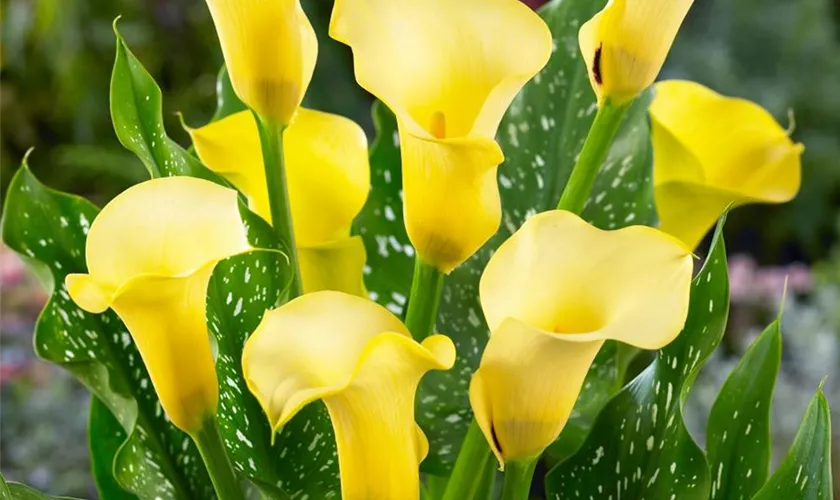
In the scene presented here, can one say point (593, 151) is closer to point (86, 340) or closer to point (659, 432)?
point (659, 432)

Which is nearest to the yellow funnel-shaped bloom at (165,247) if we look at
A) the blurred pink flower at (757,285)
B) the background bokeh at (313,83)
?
the blurred pink flower at (757,285)

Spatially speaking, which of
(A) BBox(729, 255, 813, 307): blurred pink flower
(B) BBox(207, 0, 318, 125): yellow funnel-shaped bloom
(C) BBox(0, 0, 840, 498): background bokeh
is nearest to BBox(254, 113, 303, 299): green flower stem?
(B) BBox(207, 0, 318, 125): yellow funnel-shaped bloom

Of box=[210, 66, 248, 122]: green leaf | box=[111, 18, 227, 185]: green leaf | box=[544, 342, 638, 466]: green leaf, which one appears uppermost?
box=[111, 18, 227, 185]: green leaf

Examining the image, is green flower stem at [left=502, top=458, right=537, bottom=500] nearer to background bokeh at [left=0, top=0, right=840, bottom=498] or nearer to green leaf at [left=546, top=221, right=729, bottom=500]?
green leaf at [left=546, top=221, right=729, bottom=500]

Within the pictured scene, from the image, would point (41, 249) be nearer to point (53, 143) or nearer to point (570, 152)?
point (570, 152)

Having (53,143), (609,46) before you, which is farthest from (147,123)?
(53,143)

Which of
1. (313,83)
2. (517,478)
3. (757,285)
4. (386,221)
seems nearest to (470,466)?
(517,478)

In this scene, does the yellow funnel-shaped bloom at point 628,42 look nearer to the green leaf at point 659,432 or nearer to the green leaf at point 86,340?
the green leaf at point 659,432
